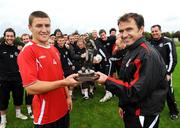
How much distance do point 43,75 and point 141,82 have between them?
4.30ft

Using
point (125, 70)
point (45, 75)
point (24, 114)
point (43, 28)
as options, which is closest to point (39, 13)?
point (43, 28)

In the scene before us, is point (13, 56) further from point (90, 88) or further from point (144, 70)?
point (144, 70)

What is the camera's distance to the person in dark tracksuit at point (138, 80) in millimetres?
3408

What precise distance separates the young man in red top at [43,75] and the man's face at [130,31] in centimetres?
84

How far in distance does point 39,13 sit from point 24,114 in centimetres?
575

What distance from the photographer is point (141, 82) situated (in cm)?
337

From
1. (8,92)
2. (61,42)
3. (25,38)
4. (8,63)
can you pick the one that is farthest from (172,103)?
(25,38)

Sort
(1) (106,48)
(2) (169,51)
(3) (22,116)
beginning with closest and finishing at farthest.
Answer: (2) (169,51) → (3) (22,116) → (1) (106,48)

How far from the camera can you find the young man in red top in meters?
3.69

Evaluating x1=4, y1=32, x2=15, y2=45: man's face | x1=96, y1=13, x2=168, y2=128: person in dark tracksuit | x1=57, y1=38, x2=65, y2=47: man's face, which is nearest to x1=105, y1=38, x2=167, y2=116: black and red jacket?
x1=96, y1=13, x2=168, y2=128: person in dark tracksuit

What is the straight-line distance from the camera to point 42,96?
3984 mm

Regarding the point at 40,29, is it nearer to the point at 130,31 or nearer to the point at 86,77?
the point at 86,77

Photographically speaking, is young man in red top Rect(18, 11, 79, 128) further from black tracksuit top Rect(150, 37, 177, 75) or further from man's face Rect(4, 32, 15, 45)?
black tracksuit top Rect(150, 37, 177, 75)

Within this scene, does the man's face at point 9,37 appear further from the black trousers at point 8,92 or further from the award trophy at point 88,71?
the award trophy at point 88,71
